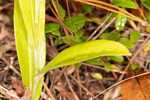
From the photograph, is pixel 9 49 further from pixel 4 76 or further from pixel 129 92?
pixel 129 92

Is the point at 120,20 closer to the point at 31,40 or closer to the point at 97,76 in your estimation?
the point at 97,76

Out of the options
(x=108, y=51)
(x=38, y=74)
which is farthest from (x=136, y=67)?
(x=38, y=74)

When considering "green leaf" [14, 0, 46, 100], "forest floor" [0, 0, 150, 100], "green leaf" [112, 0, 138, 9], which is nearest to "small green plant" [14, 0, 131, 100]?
"green leaf" [14, 0, 46, 100]

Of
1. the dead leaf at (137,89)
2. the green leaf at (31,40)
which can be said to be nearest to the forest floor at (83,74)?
the dead leaf at (137,89)

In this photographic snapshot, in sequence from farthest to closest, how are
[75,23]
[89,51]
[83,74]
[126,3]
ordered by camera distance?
[83,74] < [75,23] < [126,3] < [89,51]

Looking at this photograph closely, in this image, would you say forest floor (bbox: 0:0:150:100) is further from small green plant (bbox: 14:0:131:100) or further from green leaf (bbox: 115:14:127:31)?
small green plant (bbox: 14:0:131:100)

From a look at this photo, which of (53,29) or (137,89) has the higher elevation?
(53,29)

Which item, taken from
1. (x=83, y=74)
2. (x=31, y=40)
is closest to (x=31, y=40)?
(x=31, y=40)

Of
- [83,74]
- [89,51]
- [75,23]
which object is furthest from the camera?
[83,74]

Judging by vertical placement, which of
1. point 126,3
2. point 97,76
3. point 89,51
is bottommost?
point 97,76
